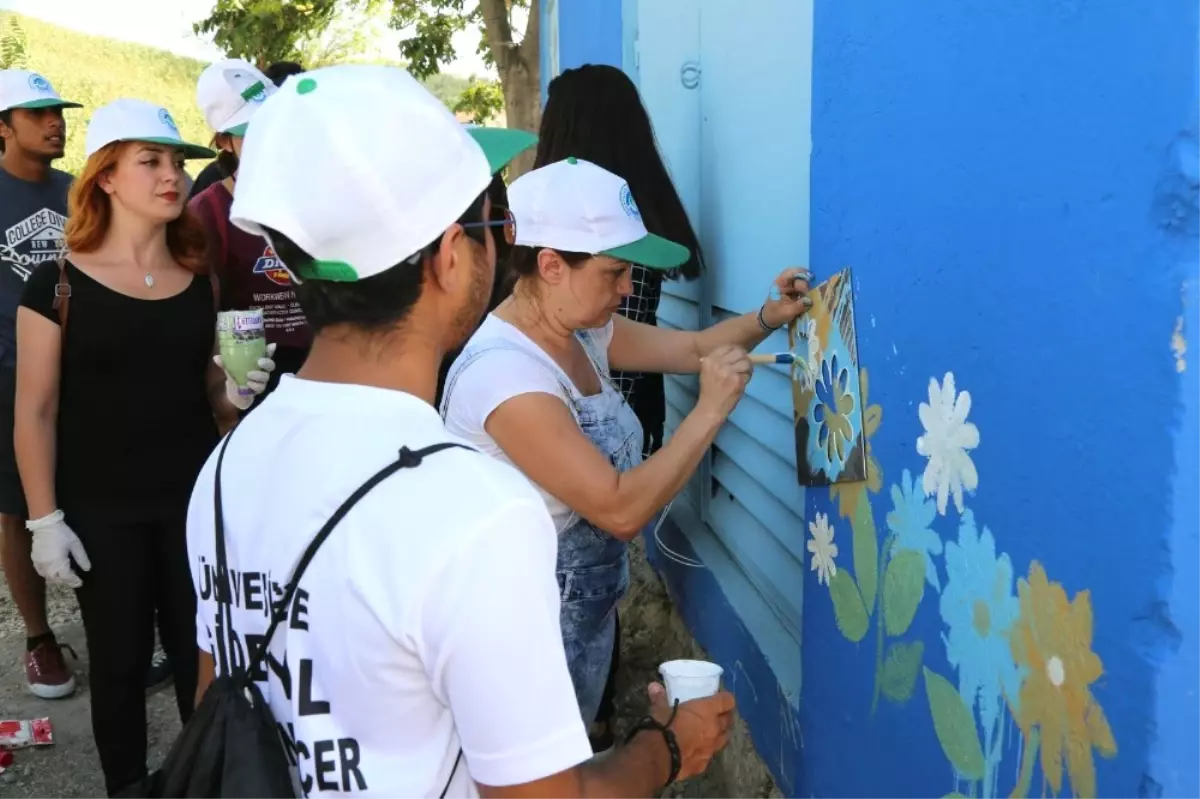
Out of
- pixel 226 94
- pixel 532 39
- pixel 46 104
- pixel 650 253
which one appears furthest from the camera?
pixel 532 39

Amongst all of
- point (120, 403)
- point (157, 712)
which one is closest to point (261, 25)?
point (157, 712)

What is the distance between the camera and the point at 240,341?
8.39 ft

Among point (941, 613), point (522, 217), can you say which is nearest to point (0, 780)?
point (522, 217)

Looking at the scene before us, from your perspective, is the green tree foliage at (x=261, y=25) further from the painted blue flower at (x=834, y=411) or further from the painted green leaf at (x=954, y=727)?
the painted green leaf at (x=954, y=727)

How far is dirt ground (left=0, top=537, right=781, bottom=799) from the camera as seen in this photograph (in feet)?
10.3

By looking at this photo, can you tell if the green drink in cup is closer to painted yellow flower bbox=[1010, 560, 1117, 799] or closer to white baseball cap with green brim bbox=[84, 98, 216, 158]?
white baseball cap with green brim bbox=[84, 98, 216, 158]

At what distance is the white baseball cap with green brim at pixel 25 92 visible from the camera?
382 centimetres

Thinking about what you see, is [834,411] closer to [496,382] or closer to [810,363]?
[810,363]

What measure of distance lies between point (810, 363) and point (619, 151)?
1.10 metres

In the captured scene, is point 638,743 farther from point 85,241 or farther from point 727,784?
point 85,241

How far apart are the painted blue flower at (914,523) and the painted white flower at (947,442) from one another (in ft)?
0.11

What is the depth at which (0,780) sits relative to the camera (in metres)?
3.44

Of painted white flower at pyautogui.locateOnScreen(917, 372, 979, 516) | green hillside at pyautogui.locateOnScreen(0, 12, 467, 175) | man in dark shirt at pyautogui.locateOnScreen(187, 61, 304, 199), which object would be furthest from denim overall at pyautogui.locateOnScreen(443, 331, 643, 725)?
green hillside at pyautogui.locateOnScreen(0, 12, 467, 175)

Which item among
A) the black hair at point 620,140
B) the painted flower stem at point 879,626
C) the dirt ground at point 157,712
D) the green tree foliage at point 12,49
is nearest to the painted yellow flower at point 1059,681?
the painted flower stem at point 879,626
